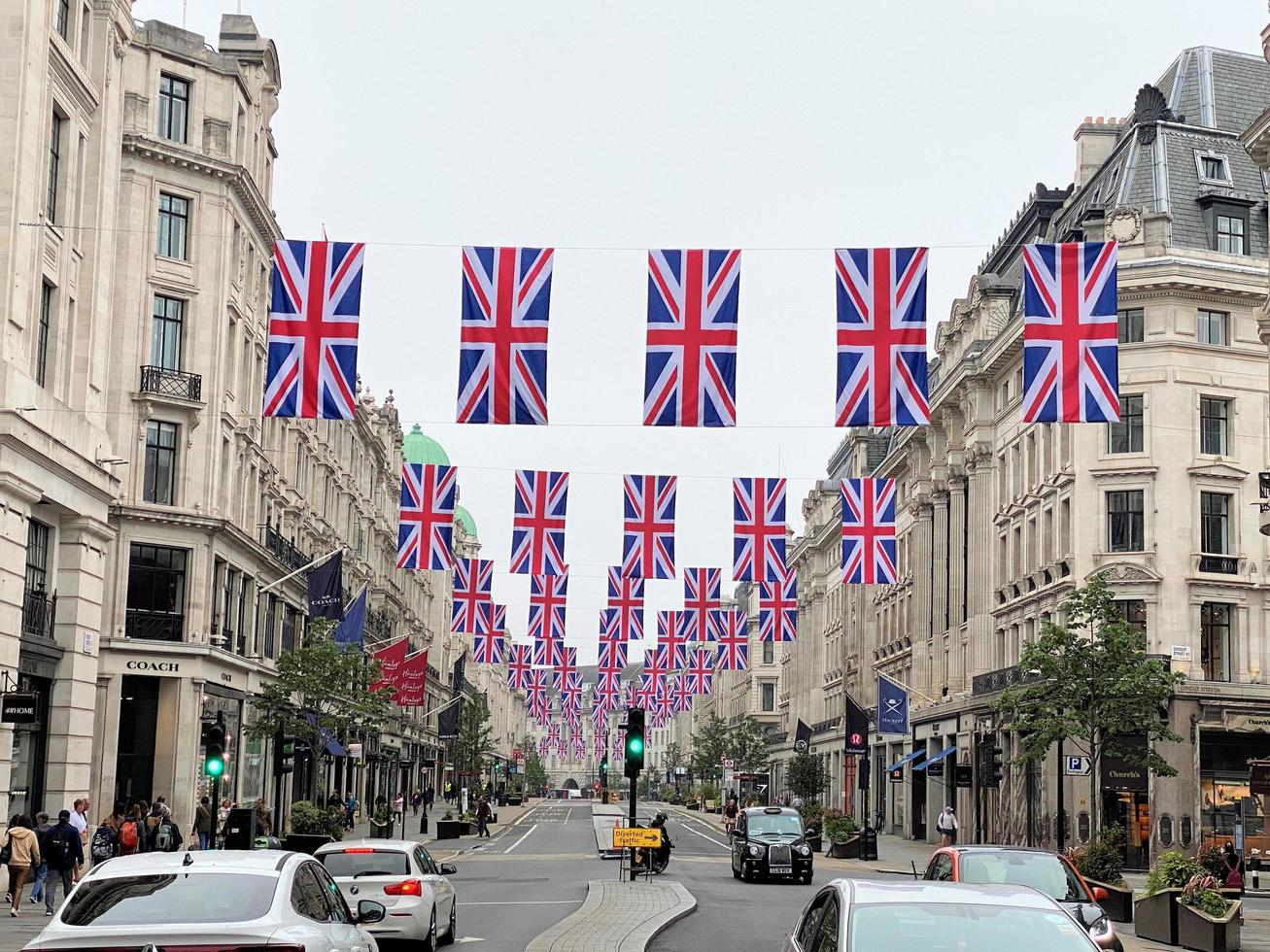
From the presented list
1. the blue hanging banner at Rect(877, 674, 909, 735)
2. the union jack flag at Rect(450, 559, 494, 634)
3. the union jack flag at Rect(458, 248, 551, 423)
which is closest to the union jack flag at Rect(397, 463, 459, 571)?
the union jack flag at Rect(450, 559, 494, 634)

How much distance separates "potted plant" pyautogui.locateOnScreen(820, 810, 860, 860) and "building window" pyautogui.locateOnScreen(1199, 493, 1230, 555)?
1541cm

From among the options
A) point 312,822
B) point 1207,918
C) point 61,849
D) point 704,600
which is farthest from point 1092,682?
point 61,849

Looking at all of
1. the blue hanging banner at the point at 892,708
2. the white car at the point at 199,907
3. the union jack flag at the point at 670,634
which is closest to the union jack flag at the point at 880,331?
the white car at the point at 199,907

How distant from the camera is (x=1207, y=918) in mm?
26062

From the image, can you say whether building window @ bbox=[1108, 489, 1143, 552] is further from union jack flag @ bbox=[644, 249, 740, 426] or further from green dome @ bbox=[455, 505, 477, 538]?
green dome @ bbox=[455, 505, 477, 538]

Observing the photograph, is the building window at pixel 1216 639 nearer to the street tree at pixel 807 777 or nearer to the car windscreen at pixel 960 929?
the street tree at pixel 807 777

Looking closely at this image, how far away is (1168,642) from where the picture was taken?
54312mm

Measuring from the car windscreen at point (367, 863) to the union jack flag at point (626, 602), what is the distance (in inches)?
1599

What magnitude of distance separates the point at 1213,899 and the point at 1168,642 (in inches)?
1145

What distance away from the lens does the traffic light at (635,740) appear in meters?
33.4

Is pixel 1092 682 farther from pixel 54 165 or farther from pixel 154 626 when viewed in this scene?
pixel 54 165

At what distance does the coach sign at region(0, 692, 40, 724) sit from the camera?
29734 mm

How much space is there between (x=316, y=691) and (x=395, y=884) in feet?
108

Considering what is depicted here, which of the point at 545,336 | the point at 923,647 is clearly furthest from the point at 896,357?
the point at 923,647
